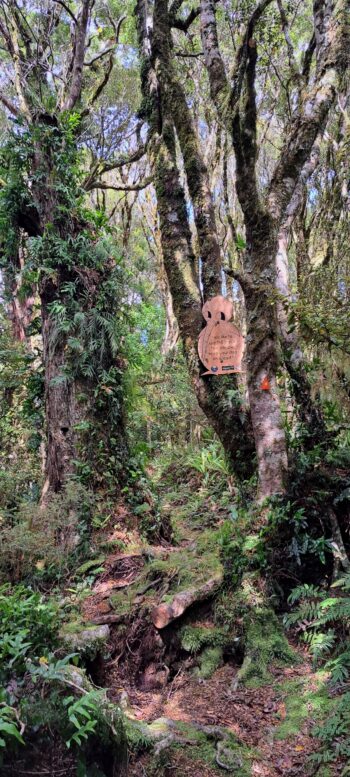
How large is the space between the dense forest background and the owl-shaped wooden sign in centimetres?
15

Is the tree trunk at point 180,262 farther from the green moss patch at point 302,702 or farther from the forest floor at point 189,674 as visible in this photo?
the green moss patch at point 302,702

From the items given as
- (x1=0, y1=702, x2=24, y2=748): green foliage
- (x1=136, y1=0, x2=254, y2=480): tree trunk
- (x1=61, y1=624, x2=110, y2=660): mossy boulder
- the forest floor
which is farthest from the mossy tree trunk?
(x1=0, y1=702, x2=24, y2=748): green foliage

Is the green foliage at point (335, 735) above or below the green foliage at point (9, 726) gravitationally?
below

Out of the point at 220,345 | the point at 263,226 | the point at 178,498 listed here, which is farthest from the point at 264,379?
the point at 178,498

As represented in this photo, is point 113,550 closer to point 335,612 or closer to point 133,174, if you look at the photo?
point 335,612

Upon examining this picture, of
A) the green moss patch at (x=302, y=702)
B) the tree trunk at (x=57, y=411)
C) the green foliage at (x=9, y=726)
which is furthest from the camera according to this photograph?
the tree trunk at (x=57, y=411)

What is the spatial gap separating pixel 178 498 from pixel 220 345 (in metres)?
3.89

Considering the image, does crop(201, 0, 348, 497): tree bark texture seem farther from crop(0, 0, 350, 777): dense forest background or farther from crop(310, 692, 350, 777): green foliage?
crop(310, 692, 350, 777): green foliage

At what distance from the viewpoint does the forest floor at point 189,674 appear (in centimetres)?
264

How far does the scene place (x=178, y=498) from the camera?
25.3ft

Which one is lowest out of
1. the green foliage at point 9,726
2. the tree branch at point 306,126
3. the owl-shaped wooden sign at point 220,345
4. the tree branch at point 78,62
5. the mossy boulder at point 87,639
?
the mossy boulder at point 87,639

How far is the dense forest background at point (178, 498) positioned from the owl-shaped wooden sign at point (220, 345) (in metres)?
0.15

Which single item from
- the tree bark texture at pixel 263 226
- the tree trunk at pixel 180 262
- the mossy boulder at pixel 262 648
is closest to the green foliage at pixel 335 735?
the mossy boulder at pixel 262 648

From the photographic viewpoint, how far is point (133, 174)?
15.7 meters
